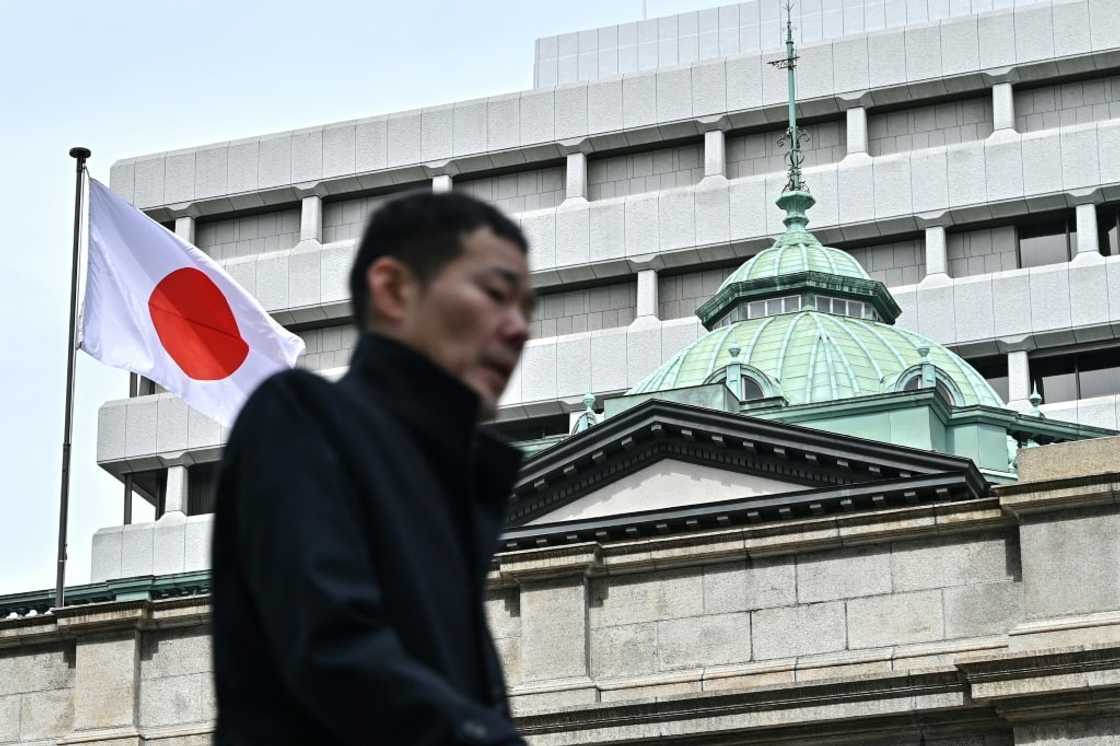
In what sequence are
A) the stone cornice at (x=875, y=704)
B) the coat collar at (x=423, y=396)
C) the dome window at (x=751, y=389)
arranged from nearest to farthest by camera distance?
the coat collar at (x=423, y=396)
the stone cornice at (x=875, y=704)
the dome window at (x=751, y=389)

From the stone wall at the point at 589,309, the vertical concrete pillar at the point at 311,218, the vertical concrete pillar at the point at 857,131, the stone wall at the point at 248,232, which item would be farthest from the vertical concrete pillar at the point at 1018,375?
the stone wall at the point at 248,232

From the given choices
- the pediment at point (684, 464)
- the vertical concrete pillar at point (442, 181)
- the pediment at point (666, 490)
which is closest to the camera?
the pediment at point (684, 464)

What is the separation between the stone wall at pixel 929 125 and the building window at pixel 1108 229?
418 cm

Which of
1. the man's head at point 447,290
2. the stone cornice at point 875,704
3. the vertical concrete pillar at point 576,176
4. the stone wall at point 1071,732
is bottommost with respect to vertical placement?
the man's head at point 447,290

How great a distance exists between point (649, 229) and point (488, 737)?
236 feet

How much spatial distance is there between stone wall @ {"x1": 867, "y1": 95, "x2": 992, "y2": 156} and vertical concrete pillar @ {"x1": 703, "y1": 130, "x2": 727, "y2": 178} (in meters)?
4.22

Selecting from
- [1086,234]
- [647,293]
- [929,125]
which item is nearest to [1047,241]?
[1086,234]

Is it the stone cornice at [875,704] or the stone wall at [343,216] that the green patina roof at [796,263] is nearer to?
the stone cornice at [875,704]

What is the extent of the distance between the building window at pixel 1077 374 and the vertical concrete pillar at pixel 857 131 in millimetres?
8176

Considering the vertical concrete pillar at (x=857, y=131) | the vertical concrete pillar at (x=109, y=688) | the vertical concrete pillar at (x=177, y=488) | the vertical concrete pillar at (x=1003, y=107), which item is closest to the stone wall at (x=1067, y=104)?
the vertical concrete pillar at (x=1003, y=107)

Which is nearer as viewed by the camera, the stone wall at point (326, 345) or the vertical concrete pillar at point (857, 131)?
the vertical concrete pillar at point (857, 131)

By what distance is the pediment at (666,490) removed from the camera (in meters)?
38.8

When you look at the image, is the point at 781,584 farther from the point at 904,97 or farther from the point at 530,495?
the point at 904,97

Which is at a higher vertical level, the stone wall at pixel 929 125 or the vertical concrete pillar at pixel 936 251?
the stone wall at pixel 929 125
